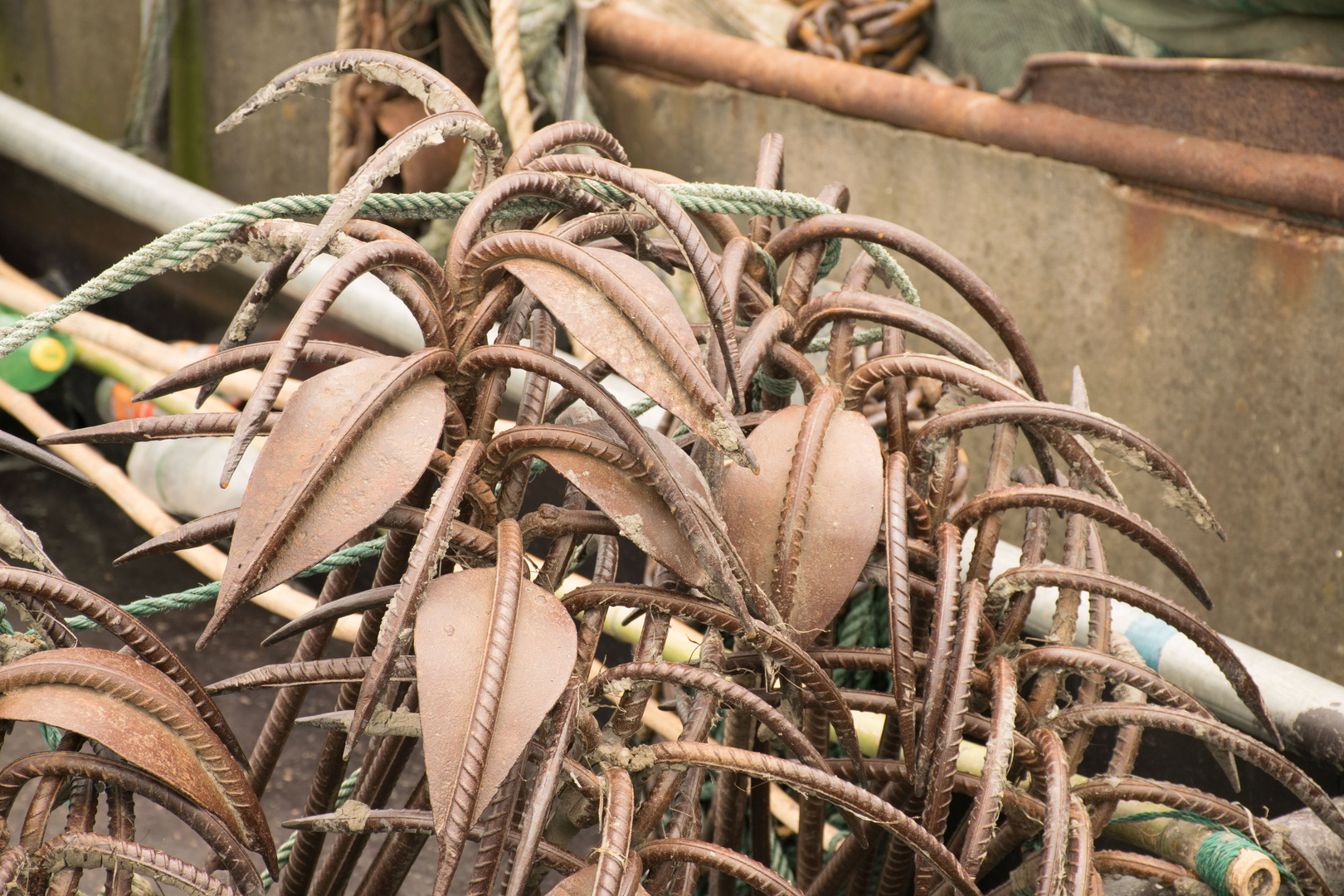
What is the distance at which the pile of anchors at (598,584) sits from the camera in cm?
43

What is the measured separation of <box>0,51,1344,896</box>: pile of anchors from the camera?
16.9 inches

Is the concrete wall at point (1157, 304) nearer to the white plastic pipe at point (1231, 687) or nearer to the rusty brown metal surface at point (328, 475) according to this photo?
the white plastic pipe at point (1231, 687)

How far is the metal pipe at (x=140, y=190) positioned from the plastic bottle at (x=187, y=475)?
0.90ft

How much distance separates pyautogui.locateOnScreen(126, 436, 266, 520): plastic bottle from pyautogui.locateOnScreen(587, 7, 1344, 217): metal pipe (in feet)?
3.93

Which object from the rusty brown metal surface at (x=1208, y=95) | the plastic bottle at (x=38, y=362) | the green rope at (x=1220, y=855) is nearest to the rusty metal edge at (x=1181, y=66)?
the rusty brown metal surface at (x=1208, y=95)

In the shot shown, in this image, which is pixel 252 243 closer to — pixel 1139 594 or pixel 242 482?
pixel 1139 594

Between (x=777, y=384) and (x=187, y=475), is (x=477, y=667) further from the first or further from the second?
(x=187, y=475)

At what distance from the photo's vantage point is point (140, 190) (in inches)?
70.1

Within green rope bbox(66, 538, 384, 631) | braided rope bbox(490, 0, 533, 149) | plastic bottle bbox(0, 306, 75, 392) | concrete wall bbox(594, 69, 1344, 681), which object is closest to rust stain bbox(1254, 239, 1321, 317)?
concrete wall bbox(594, 69, 1344, 681)

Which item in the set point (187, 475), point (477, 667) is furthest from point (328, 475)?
point (187, 475)

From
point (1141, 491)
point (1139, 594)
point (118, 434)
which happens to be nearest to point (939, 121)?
point (1141, 491)

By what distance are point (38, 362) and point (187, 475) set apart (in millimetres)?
315

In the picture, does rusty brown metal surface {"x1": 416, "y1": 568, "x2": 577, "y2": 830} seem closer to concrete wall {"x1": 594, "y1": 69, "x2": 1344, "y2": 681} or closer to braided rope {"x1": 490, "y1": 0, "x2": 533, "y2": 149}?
braided rope {"x1": 490, "y1": 0, "x2": 533, "y2": 149}

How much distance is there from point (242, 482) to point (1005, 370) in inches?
46.8
